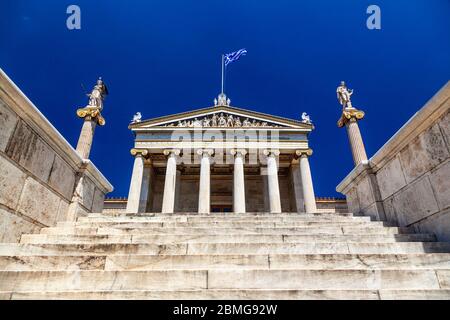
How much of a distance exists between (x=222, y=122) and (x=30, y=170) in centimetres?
1863

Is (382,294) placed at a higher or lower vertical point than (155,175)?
lower

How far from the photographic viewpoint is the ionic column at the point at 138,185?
59.4ft

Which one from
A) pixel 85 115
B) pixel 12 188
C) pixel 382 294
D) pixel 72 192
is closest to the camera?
pixel 382 294

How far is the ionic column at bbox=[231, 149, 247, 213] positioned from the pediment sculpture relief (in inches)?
113

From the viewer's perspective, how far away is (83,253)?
12.3 feet

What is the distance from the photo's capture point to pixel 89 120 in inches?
371

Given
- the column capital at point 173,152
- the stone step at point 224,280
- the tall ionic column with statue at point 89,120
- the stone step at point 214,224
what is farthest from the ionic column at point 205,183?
the stone step at point 224,280

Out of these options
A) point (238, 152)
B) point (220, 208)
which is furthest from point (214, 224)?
point (220, 208)

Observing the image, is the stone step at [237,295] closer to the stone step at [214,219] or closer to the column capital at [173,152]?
the stone step at [214,219]

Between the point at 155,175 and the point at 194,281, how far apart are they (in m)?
22.8

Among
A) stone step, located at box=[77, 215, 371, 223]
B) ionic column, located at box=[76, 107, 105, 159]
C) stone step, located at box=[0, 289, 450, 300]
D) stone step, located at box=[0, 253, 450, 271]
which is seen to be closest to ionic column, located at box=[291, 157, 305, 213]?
stone step, located at box=[77, 215, 371, 223]

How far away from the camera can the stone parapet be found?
4020mm
